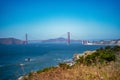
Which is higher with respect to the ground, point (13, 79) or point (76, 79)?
point (76, 79)

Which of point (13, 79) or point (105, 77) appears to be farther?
point (13, 79)

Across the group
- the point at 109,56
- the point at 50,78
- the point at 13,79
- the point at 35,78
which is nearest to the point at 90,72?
the point at 50,78

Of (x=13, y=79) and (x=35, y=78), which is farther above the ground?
(x=35, y=78)

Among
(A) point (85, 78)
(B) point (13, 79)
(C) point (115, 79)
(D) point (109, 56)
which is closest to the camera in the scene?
(C) point (115, 79)

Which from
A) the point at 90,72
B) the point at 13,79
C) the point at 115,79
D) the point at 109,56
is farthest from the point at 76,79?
the point at 13,79

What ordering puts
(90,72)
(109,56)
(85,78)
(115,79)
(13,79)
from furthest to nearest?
(13,79) < (109,56) < (90,72) < (85,78) < (115,79)

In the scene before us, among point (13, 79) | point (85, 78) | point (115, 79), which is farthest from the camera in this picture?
point (13, 79)

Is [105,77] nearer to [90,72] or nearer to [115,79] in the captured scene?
[115,79]

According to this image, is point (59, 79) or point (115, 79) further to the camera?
point (59, 79)

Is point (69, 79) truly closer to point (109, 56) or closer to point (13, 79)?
point (109, 56)
